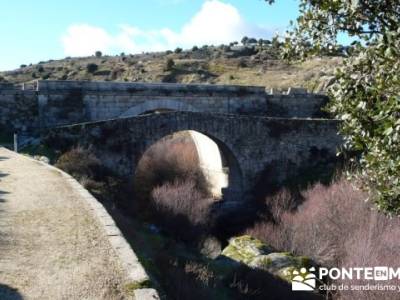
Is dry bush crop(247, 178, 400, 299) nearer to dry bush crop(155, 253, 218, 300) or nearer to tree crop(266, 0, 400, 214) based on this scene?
dry bush crop(155, 253, 218, 300)

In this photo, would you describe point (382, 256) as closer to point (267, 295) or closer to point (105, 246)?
point (267, 295)

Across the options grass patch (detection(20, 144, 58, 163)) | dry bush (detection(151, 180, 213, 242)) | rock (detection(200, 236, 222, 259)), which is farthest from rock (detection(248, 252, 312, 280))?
grass patch (detection(20, 144, 58, 163))

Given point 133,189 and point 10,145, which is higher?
point 10,145

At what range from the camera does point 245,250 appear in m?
11.8

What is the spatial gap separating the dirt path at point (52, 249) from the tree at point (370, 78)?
2675mm

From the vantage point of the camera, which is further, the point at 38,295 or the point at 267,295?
the point at 267,295

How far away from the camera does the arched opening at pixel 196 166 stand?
A: 2023 centimetres

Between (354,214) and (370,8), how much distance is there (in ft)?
37.6

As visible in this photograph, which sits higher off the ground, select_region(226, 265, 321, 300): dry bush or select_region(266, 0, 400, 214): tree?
select_region(266, 0, 400, 214): tree

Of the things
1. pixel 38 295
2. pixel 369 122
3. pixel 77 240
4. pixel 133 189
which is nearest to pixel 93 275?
pixel 38 295

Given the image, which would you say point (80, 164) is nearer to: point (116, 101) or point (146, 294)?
point (116, 101)

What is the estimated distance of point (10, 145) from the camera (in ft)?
52.1

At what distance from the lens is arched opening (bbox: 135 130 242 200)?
2023 centimetres

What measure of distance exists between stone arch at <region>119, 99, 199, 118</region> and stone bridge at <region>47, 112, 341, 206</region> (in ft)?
8.41
